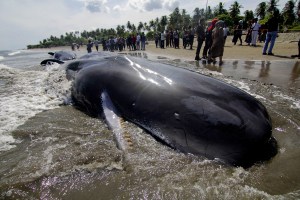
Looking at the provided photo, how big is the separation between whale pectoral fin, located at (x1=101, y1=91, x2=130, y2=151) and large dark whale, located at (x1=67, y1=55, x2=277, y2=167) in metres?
0.04

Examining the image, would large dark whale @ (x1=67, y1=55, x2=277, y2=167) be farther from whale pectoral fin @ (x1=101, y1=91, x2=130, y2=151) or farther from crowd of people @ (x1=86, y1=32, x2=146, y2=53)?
crowd of people @ (x1=86, y1=32, x2=146, y2=53)

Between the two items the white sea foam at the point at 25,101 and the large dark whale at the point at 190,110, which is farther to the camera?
the white sea foam at the point at 25,101

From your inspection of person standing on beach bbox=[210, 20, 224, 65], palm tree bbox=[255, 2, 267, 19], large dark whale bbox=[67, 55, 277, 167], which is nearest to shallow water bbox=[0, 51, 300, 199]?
large dark whale bbox=[67, 55, 277, 167]

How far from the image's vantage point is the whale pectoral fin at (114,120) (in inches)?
146

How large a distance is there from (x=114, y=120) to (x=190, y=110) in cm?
143

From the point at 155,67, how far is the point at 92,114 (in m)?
1.73

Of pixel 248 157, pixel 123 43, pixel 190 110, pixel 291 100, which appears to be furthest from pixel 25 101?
pixel 123 43

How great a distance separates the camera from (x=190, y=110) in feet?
10.9

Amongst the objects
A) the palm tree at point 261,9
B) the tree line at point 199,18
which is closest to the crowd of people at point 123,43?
the tree line at point 199,18

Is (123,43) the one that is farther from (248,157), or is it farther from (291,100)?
(248,157)

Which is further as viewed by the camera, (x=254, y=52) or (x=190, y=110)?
(x=254, y=52)

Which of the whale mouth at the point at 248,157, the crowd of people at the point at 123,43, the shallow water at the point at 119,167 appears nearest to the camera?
the shallow water at the point at 119,167

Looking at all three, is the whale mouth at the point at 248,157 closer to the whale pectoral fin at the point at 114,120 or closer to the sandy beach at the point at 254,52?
the whale pectoral fin at the point at 114,120

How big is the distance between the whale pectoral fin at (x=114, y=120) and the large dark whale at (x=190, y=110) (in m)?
0.04
